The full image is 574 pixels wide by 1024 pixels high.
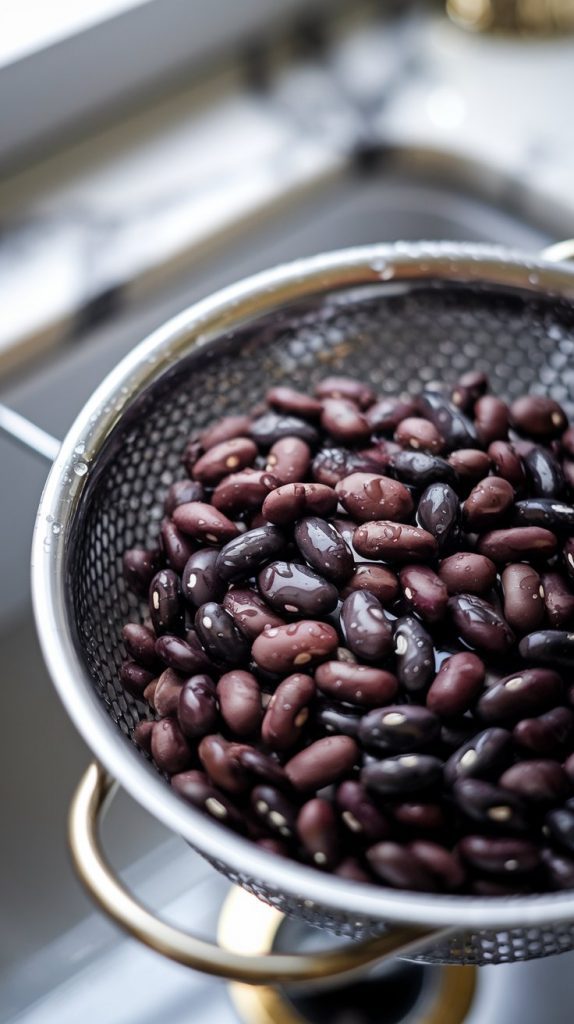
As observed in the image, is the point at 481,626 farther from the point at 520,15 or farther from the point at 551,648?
the point at 520,15

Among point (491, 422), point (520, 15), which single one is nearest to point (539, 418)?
point (491, 422)

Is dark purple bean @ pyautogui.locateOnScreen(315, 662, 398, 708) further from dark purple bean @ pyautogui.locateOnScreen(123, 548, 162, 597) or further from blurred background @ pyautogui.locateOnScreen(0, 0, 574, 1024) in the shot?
blurred background @ pyautogui.locateOnScreen(0, 0, 574, 1024)

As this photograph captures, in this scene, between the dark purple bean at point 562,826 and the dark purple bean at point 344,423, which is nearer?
the dark purple bean at point 562,826

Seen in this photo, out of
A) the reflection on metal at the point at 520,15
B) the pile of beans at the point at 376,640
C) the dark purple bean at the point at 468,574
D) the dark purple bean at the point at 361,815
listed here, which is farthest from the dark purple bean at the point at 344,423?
the reflection on metal at the point at 520,15

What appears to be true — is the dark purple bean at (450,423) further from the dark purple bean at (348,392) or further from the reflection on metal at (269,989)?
the reflection on metal at (269,989)

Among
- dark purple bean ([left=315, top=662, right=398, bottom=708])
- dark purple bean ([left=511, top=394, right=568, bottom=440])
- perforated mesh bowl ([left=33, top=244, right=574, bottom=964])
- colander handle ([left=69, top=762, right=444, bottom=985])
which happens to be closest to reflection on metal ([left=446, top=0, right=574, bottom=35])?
perforated mesh bowl ([left=33, top=244, right=574, bottom=964])

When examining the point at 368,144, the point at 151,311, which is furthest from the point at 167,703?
the point at 368,144

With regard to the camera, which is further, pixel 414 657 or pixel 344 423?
pixel 344 423
